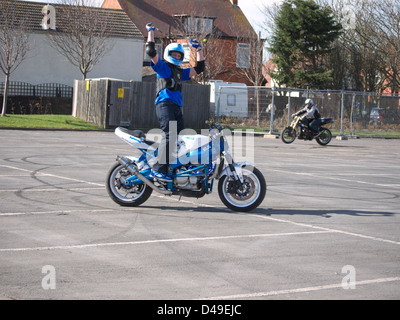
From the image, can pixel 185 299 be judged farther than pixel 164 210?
No

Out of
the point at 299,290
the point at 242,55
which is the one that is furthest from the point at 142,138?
the point at 242,55

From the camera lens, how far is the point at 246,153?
20312mm

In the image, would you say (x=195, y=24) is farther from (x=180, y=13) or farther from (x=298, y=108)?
(x=298, y=108)

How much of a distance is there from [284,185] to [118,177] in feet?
13.1

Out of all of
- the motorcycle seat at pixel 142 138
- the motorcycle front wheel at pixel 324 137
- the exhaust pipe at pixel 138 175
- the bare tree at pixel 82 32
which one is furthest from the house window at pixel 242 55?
the exhaust pipe at pixel 138 175

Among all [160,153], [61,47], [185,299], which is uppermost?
[61,47]

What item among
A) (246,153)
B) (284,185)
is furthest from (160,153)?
(246,153)

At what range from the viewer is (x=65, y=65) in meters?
44.5

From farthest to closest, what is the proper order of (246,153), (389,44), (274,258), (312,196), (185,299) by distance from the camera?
(389,44), (246,153), (312,196), (274,258), (185,299)

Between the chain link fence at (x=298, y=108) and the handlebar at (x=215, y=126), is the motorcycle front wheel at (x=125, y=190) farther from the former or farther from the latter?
the chain link fence at (x=298, y=108)

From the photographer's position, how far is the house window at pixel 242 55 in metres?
53.7

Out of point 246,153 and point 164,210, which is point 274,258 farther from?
point 246,153

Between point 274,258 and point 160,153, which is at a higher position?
point 160,153

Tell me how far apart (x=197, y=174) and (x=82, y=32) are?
32.5 meters
